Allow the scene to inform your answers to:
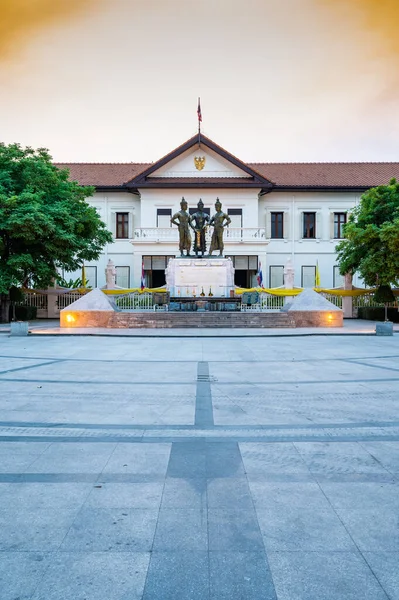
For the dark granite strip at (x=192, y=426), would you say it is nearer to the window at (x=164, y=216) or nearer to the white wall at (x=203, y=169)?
the window at (x=164, y=216)

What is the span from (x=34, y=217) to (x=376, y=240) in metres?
18.6

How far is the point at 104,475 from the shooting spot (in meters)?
3.79

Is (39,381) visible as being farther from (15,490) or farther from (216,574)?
(216,574)

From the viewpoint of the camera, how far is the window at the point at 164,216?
35750 mm

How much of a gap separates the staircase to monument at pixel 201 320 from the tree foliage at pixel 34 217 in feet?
19.2

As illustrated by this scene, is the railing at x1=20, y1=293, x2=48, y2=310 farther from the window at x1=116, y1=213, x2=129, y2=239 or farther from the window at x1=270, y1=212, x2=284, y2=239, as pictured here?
the window at x1=270, y1=212, x2=284, y2=239

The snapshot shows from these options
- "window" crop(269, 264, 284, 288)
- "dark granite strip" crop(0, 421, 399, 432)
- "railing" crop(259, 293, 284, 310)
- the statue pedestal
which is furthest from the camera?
"window" crop(269, 264, 284, 288)

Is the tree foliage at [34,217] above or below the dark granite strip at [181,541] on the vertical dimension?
above

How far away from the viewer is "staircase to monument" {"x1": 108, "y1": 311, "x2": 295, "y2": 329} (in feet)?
65.8

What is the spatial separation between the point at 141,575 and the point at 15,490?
5.33ft

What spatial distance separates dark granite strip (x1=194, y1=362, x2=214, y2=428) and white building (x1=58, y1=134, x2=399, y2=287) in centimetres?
2626

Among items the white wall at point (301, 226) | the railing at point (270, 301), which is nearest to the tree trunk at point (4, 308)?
the railing at point (270, 301)

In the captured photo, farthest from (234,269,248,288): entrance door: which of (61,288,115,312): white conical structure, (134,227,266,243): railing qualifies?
(61,288,115,312): white conical structure

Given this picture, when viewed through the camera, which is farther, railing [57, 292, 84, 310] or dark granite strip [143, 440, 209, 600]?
railing [57, 292, 84, 310]
